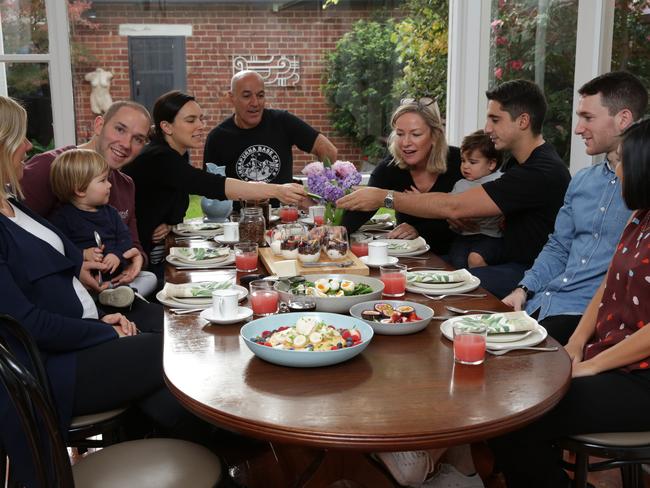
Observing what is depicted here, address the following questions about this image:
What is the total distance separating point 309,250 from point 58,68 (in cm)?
301

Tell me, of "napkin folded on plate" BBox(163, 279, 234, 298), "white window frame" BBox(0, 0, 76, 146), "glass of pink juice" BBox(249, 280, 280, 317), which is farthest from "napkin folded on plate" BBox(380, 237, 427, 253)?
"white window frame" BBox(0, 0, 76, 146)

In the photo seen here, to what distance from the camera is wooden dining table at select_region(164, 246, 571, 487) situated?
1.24 metres

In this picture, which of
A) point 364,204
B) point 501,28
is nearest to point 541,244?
point 364,204

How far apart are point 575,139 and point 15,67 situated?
11.3 feet

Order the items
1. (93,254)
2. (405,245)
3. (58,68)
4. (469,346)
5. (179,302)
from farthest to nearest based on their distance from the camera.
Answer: (58,68)
(405,245)
(93,254)
(179,302)
(469,346)

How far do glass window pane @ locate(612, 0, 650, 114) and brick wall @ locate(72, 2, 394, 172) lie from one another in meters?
2.39

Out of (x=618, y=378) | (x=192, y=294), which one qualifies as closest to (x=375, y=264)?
(x=192, y=294)

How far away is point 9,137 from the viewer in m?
1.94

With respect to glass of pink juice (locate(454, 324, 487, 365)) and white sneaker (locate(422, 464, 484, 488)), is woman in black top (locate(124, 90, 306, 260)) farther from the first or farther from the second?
glass of pink juice (locate(454, 324, 487, 365))

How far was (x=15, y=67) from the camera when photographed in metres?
4.54

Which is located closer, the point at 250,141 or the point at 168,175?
the point at 168,175

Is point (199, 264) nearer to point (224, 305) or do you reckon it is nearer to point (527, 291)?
point (224, 305)

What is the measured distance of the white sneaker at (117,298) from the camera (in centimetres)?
256

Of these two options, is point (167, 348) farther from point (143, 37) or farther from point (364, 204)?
point (143, 37)
